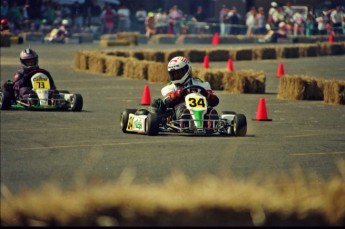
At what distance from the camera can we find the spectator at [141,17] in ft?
174

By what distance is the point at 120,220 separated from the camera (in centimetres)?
625

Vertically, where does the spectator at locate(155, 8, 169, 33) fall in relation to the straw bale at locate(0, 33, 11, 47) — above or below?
above

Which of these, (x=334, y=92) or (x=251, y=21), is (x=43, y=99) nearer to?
(x=334, y=92)

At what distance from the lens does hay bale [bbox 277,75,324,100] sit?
2216cm

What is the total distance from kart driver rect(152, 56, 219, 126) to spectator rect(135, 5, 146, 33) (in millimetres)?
37464

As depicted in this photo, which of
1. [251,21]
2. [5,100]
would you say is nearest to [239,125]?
[5,100]

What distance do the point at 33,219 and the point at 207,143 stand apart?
825 centimetres

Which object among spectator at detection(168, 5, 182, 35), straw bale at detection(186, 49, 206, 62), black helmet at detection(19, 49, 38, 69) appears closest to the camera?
black helmet at detection(19, 49, 38, 69)

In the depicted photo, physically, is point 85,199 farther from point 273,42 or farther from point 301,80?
point 273,42

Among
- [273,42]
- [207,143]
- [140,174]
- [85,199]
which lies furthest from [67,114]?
[273,42]

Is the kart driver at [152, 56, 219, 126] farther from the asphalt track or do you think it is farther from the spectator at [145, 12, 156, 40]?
the spectator at [145, 12, 156, 40]

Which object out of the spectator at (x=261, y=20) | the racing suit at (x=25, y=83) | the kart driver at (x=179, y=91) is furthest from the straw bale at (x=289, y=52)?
the kart driver at (x=179, y=91)

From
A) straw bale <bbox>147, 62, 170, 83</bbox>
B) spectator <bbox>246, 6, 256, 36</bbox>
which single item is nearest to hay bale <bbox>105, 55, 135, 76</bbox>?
straw bale <bbox>147, 62, 170, 83</bbox>

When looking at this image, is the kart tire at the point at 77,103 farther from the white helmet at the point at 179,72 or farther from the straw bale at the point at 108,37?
the straw bale at the point at 108,37
